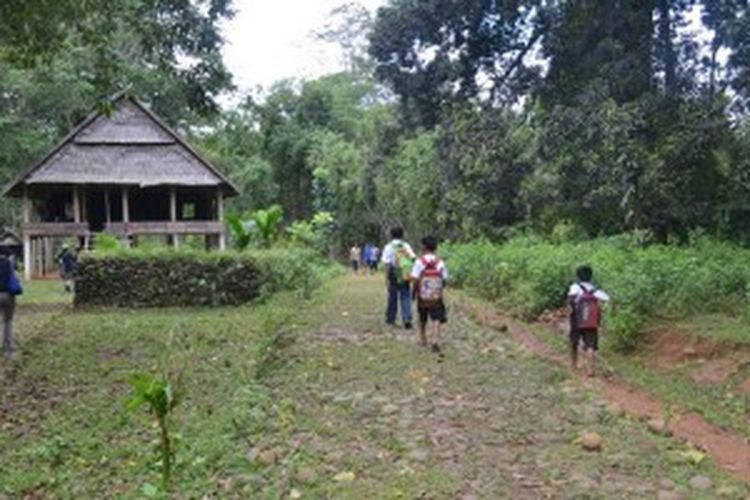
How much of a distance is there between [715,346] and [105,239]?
16414 millimetres

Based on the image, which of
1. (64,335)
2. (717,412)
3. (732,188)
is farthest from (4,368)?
(732,188)

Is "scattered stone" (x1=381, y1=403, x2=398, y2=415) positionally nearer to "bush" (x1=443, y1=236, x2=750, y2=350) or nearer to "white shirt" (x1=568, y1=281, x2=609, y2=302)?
"white shirt" (x1=568, y1=281, x2=609, y2=302)

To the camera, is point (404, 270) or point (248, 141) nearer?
point (404, 270)

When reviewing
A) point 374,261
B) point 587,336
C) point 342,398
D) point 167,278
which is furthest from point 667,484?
point 374,261

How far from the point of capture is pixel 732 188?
20000 millimetres

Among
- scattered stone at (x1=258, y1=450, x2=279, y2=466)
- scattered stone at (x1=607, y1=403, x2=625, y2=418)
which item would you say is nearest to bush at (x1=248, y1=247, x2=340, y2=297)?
scattered stone at (x1=607, y1=403, x2=625, y2=418)

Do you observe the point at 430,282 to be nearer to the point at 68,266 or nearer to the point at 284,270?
the point at 284,270

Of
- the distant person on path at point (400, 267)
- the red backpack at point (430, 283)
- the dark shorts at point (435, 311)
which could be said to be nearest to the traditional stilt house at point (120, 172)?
the distant person on path at point (400, 267)

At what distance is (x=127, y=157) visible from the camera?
32.2m

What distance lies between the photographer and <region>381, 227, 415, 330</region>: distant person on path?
14.3 metres

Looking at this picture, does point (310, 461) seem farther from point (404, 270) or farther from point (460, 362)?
point (404, 270)

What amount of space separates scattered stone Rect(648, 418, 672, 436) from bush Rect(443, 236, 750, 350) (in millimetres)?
4031

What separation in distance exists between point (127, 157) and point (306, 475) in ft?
89.3

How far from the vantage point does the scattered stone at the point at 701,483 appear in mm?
6461
